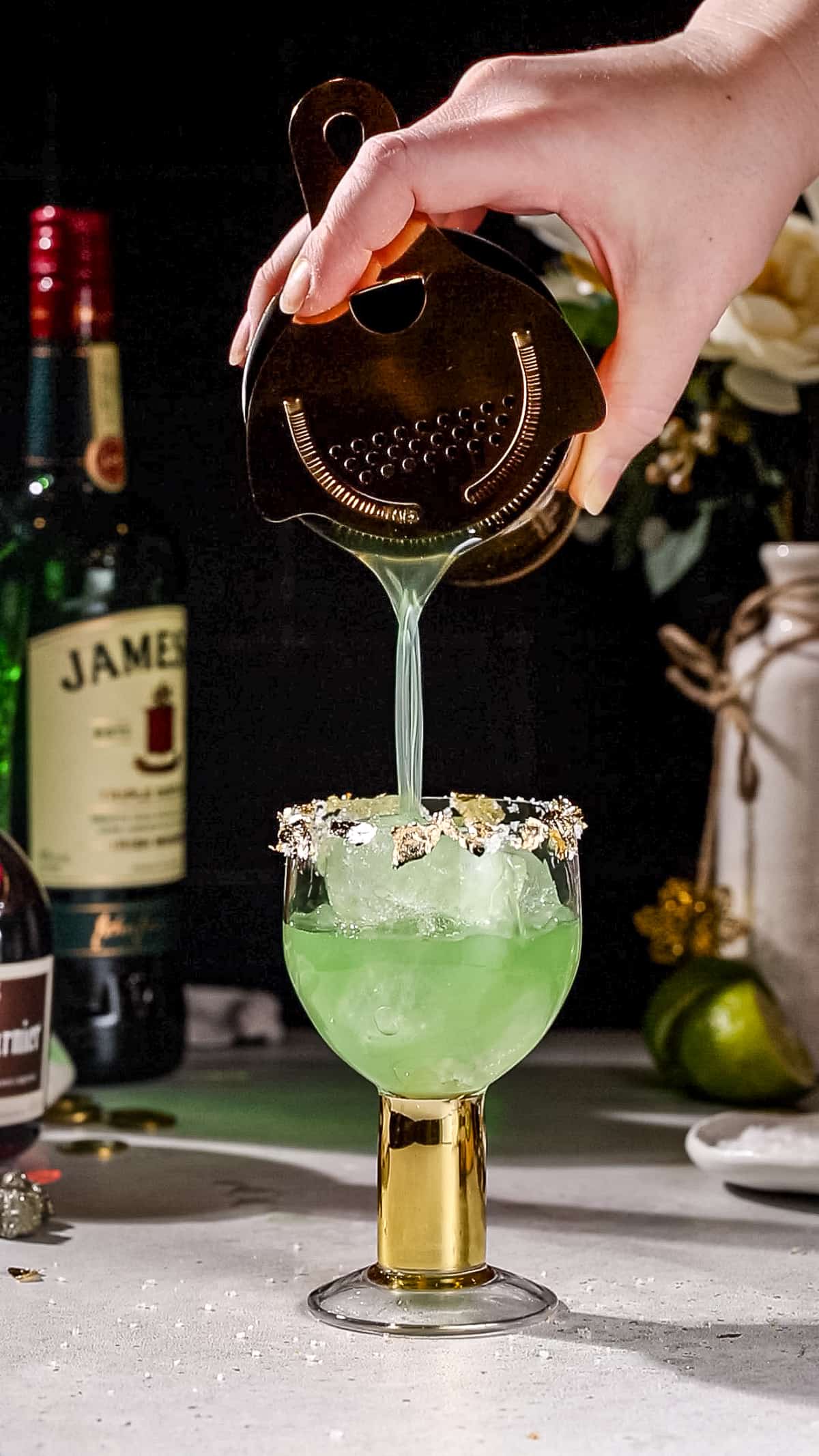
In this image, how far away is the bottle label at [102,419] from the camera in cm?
163

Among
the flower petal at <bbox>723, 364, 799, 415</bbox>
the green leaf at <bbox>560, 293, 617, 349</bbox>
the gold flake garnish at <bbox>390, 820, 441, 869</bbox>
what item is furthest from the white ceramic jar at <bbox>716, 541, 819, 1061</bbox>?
the gold flake garnish at <bbox>390, 820, 441, 869</bbox>

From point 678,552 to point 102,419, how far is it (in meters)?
0.53

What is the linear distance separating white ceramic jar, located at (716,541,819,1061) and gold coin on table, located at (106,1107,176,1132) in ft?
1.71

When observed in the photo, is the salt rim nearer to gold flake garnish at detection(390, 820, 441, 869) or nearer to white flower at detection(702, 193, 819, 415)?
gold flake garnish at detection(390, 820, 441, 869)

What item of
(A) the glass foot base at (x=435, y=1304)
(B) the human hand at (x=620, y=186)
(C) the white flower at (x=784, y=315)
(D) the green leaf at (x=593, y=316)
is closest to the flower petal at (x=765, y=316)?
(C) the white flower at (x=784, y=315)

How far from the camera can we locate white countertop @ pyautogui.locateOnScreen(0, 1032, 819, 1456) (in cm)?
89

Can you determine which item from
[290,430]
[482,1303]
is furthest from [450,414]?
[482,1303]

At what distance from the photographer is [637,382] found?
3.82 ft

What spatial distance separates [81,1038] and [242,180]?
82 cm

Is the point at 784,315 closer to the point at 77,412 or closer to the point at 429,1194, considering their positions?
the point at 77,412

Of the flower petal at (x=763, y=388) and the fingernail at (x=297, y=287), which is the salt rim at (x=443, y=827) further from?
the flower petal at (x=763, y=388)

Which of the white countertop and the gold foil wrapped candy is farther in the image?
→ the gold foil wrapped candy

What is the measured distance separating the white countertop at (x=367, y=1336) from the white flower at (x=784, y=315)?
2.04 feet

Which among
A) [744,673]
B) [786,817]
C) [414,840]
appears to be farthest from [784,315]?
[414,840]
